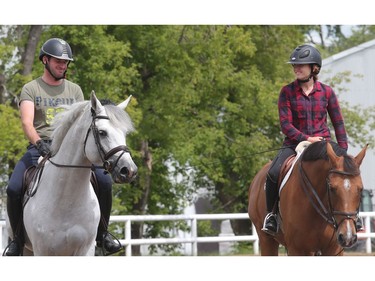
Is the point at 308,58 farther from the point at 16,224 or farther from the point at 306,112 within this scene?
the point at 16,224

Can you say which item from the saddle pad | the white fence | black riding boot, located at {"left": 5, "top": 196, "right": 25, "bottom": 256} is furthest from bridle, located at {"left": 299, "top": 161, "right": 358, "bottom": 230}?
the white fence

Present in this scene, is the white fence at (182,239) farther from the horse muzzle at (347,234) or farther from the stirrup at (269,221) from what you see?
the horse muzzle at (347,234)

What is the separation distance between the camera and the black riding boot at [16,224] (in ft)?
30.4

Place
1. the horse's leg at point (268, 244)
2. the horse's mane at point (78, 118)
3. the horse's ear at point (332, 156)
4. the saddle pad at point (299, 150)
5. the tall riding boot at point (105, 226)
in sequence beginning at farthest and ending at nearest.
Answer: the horse's leg at point (268, 244) → the saddle pad at point (299, 150) → the tall riding boot at point (105, 226) → the horse's ear at point (332, 156) → the horse's mane at point (78, 118)

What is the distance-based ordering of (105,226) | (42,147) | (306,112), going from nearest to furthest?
(42,147) < (105,226) < (306,112)

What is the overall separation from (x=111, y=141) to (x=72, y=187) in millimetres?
777

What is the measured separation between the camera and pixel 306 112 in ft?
31.9

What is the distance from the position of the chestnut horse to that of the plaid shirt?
42 centimetres

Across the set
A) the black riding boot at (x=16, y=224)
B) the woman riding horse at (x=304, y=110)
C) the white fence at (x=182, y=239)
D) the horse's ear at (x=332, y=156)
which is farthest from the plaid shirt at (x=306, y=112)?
the white fence at (x=182, y=239)

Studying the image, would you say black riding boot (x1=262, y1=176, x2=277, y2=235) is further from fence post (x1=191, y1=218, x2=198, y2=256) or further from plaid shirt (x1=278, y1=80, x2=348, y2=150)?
fence post (x1=191, y1=218, x2=198, y2=256)

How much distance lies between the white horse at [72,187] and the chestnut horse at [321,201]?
1.99 m

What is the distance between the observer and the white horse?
333 inches

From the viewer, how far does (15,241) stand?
30.4ft

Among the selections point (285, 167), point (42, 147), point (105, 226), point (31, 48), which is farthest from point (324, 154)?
point (31, 48)
